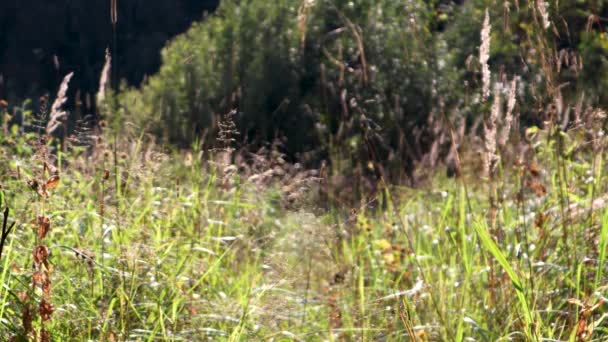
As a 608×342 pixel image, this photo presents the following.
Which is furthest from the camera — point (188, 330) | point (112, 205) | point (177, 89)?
point (177, 89)

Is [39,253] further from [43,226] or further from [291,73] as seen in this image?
[291,73]

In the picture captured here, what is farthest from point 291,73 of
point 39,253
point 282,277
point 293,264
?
point 39,253

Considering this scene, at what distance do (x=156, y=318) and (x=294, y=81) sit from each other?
23.8 feet

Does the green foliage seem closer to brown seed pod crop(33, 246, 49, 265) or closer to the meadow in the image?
the meadow

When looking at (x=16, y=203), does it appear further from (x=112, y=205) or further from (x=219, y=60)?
(x=219, y=60)

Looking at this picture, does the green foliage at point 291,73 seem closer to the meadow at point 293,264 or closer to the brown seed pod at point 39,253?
the meadow at point 293,264

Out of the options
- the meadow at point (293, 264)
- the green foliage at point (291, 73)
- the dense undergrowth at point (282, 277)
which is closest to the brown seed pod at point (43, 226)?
the meadow at point (293, 264)

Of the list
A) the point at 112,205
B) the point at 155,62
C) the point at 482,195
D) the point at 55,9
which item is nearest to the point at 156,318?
the point at 112,205

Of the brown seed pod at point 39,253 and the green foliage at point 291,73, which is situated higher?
the brown seed pod at point 39,253

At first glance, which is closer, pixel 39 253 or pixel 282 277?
pixel 39 253

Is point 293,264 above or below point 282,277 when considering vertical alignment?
below

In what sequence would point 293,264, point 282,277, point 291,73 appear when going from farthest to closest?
point 291,73, point 293,264, point 282,277

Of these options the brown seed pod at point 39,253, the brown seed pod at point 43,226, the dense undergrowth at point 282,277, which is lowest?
the dense undergrowth at point 282,277

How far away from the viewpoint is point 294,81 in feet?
32.2
